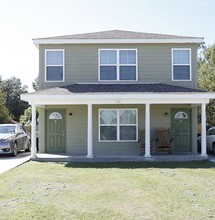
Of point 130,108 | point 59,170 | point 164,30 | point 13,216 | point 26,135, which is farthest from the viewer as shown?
point 164,30

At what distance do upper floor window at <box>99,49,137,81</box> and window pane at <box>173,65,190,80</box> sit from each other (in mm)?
1907

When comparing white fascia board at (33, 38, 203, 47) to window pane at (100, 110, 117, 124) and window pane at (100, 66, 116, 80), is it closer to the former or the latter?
window pane at (100, 66, 116, 80)

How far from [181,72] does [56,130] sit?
21.4 ft

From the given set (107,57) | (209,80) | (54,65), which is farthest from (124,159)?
(209,80)

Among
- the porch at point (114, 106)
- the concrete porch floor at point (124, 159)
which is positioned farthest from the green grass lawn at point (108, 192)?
the porch at point (114, 106)

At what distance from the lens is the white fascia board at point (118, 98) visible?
46.9 ft

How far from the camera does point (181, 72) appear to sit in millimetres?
16969

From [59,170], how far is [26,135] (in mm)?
7490

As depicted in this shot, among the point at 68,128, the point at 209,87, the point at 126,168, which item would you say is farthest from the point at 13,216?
the point at 209,87

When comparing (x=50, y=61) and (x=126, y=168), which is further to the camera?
(x=50, y=61)

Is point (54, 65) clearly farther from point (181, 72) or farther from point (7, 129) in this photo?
point (181, 72)

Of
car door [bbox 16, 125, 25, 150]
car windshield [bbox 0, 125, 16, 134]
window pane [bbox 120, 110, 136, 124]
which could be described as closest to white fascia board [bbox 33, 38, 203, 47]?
window pane [bbox 120, 110, 136, 124]

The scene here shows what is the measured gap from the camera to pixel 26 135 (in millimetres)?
18891

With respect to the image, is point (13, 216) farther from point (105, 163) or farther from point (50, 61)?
point (50, 61)
